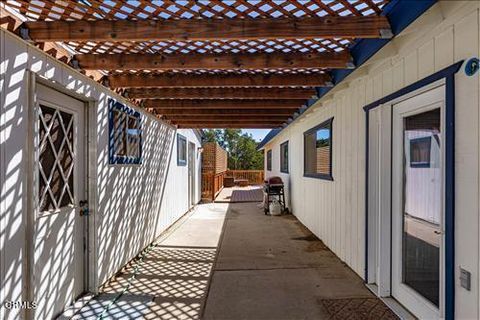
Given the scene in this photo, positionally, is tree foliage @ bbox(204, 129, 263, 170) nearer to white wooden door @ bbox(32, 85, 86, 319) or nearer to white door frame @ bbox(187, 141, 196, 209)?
white door frame @ bbox(187, 141, 196, 209)

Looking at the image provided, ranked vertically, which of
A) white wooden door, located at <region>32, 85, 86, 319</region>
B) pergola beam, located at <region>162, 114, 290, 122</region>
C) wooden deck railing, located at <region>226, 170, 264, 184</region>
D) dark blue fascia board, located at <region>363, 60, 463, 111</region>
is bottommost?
wooden deck railing, located at <region>226, 170, 264, 184</region>

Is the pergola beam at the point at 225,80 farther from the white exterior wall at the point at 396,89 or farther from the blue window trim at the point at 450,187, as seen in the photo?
the blue window trim at the point at 450,187

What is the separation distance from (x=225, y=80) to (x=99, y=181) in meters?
1.93

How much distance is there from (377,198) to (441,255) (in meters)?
1.09

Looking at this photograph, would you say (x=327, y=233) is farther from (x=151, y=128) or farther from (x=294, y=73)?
(x=151, y=128)

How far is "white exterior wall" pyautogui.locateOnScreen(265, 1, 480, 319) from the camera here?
6.69ft

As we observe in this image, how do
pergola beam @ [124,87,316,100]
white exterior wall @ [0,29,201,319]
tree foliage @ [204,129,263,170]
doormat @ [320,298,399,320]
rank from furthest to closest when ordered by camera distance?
tree foliage @ [204,129,263,170] < pergola beam @ [124,87,316,100] < doormat @ [320,298,399,320] < white exterior wall @ [0,29,201,319]

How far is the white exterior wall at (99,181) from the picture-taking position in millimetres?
2174

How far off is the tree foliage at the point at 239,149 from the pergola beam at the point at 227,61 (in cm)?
2591

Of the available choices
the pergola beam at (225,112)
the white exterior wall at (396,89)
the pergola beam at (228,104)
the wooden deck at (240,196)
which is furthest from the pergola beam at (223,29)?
the wooden deck at (240,196)

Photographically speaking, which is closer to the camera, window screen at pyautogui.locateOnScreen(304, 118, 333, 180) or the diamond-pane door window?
the diamond-pane door window

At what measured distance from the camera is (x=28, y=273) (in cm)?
239

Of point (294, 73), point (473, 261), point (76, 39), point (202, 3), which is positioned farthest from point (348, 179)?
point (76, 39)

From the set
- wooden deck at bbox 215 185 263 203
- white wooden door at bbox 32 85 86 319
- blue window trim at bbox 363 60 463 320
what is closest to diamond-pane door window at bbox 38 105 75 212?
white wooden door at bbox 32 85 86 319
